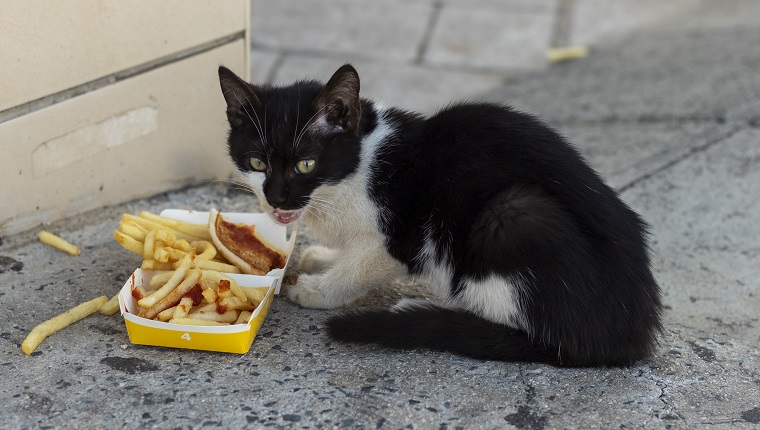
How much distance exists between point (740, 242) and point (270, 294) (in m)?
2.76

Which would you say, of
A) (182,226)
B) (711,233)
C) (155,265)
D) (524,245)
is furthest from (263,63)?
(524,245)

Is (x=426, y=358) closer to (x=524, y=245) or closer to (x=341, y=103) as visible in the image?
(x=524, y=245)

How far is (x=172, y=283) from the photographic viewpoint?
3115mm

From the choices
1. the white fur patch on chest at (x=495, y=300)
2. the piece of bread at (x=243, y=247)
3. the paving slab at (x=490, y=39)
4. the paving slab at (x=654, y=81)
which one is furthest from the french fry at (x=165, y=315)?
the paving slab at (x=490, y=39)

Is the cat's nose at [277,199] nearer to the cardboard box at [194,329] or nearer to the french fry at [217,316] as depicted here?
the cardboard box at [194,329]

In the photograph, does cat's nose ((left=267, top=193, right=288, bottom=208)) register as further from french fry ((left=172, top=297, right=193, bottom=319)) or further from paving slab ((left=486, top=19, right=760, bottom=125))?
paving slab ((left=486, top=19, right=760, bottom=125))

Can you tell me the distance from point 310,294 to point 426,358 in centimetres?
62

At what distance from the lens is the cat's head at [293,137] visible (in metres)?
3.25

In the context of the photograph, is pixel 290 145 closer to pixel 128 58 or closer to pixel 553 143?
pixel 553 143

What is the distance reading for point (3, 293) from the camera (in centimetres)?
345

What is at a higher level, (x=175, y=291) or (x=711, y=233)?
(x=175, y=291)

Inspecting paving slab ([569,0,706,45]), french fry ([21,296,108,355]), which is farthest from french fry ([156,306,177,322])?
paving slab ([569,0,706,45])

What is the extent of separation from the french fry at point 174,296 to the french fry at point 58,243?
2.83 feet

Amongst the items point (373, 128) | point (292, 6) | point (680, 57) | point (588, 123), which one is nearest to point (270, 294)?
point (373, 128)
